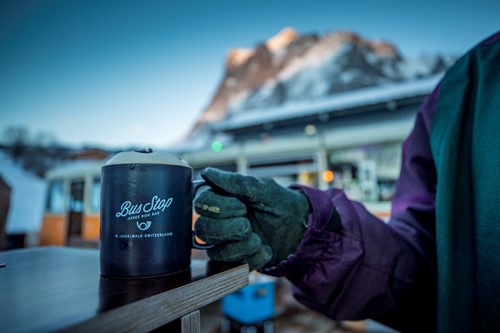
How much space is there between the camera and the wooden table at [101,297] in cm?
23

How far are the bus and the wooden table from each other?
506 centimetres

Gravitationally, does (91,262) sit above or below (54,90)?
below

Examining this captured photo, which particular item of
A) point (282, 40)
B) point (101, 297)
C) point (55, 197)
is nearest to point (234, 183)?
point (101, 297)

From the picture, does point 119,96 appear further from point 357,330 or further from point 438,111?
point 438,111

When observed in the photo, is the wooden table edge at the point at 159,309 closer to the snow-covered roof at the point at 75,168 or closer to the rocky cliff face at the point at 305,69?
the snow-covered roof at the point at 75,168

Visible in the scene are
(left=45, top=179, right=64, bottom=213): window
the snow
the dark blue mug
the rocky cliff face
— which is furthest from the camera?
the rocky cliff face

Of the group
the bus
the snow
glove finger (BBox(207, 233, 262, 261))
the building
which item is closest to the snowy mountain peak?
the building

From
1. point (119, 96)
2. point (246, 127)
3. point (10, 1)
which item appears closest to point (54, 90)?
point (119, 96)

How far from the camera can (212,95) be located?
57.5 feet

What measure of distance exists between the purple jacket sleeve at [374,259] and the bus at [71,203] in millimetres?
5074

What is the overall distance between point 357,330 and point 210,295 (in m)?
3.05

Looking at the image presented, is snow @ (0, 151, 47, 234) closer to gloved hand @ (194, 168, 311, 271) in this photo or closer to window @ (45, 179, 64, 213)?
window @ (45, 179, 64, 213)

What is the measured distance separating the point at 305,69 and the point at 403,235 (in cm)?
1453

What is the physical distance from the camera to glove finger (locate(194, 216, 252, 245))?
0.47 meters
